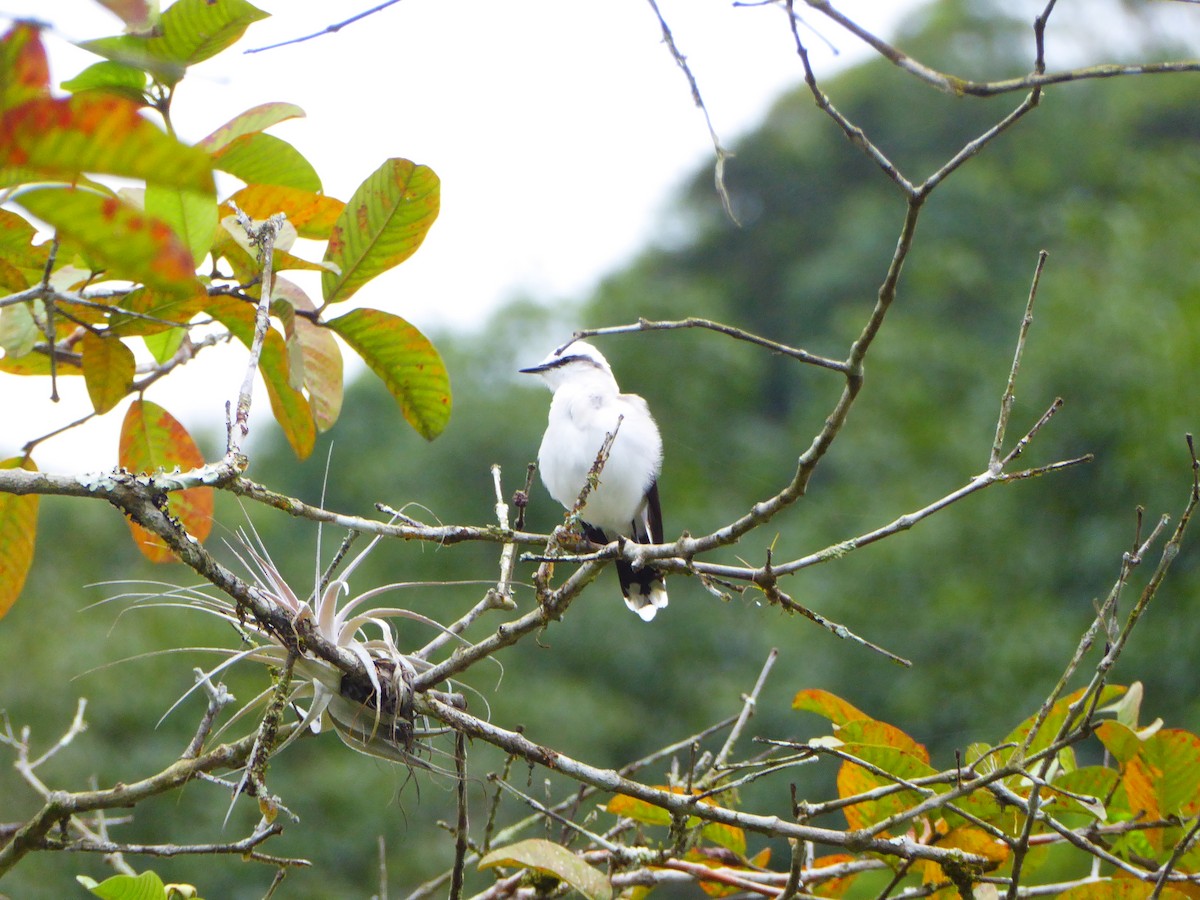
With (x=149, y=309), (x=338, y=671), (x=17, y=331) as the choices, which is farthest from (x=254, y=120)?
(x=338, y=671)

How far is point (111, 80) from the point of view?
90.2 inches

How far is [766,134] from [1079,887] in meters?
42.7

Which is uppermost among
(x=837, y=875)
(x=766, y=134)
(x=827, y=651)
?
(x=766, y=134)

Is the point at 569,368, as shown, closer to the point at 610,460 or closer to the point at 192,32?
the point at 610,460

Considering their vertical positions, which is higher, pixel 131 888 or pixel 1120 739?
pixel 1120 739

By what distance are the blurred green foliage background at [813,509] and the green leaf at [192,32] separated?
143 cm

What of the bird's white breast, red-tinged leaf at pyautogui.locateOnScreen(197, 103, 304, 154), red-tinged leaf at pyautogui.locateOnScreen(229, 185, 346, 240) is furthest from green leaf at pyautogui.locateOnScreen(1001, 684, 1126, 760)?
the bird's white breast

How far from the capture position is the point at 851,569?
1933 centimetres

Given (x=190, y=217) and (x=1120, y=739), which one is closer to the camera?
(x=190, y=217)

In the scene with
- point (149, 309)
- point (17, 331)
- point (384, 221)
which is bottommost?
point (17, 331)

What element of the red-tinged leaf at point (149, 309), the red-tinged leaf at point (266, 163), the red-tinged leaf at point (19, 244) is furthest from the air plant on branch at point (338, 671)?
the red-tinged leaf at point (266, 163)

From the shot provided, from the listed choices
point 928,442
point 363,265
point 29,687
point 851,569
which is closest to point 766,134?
point 928,442

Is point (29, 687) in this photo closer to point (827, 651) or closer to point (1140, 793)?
point (827, 651)

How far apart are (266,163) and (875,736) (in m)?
1.74
